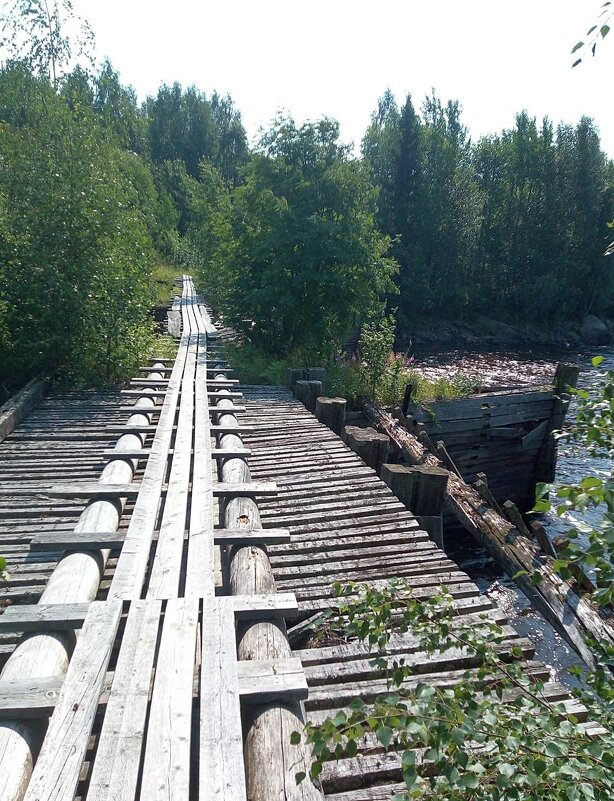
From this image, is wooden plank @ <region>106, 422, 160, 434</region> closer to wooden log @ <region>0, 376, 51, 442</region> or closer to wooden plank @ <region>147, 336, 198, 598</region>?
wooden plank @ <region>147, 336, 198, 598</region>

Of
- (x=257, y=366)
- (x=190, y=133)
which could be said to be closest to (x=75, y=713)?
(x=257, y=366)

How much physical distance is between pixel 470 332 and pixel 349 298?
25.7 metres

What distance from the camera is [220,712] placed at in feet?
8.36

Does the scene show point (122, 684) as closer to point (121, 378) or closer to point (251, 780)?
point (251, 780)

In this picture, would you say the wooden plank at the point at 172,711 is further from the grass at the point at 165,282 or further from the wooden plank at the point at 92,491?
the grass at the point at 165,282

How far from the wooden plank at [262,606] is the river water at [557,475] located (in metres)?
1.58

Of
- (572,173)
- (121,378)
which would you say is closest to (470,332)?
(572,173)

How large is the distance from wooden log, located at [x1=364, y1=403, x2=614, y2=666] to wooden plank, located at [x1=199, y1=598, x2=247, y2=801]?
179 centimetres

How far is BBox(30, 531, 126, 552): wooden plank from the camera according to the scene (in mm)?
3996

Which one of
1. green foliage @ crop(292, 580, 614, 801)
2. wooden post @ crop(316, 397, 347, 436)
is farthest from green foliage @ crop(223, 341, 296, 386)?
green foliage @ crop(292, 580, 614, 801)

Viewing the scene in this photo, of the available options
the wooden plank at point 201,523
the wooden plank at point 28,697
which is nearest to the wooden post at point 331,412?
the wooden plank at point 201,523

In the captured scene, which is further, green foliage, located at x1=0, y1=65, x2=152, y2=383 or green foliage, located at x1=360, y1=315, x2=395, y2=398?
green foliage, located at x1=360, y1=315, x2=395, y2=398

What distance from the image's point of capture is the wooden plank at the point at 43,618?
9.99 feet

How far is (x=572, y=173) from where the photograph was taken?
1570 inches
